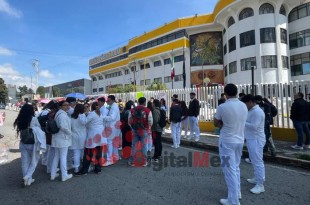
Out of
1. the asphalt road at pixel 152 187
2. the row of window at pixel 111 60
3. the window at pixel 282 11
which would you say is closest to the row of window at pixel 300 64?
the window at pixel 282 11

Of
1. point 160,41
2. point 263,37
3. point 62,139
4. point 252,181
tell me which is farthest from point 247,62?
point 62,139

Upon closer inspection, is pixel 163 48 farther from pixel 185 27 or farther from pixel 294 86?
pixel 294 86

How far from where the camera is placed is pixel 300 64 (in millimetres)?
29984

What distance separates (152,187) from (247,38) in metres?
29.7

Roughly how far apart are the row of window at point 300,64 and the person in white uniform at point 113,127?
98.5 ft

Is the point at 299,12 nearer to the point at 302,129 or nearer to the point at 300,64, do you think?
the point at 300,64

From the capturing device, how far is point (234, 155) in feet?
12.3

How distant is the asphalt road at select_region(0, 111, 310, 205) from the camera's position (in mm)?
4074

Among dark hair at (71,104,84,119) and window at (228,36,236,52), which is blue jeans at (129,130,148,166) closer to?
dark hair at (71,104,84,119)

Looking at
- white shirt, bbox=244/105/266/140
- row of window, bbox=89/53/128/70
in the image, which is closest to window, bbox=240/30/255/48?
white shirt, bbox=244/105/266/140

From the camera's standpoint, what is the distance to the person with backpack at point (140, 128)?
20.2ft

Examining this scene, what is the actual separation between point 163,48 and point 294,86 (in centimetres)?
3705

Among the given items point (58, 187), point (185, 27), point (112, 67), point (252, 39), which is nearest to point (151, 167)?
point (58, 187)

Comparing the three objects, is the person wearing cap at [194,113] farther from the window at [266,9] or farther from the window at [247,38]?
the window at [266,9]
